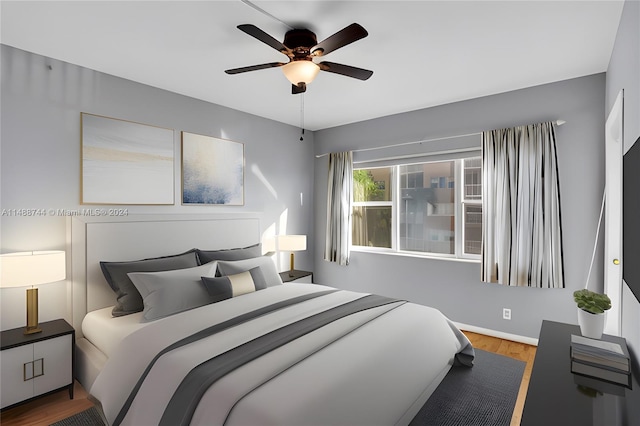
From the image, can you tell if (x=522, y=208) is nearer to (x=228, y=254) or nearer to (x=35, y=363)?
(x=228, y=254)

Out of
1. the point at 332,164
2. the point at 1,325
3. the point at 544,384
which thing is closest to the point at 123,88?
the point at 1,325

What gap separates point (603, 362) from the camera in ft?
5.34

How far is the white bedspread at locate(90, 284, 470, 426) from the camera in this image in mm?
1505

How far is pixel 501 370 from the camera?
295 cm

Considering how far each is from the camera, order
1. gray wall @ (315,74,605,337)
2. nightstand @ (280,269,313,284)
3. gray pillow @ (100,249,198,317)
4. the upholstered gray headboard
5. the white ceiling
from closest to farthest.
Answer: the white ceiling
gray pillow @ (100,249,198,317)
the upholstered gray headboard
gray wall @ (315,74,605,337)
nightstand @ (280,269,313,284)

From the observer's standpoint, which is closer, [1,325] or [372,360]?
[372,360]

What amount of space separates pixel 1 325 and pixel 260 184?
9.12ft

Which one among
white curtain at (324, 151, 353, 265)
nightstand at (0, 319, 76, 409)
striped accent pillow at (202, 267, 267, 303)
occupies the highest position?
white curtain at (324, 151, 353, 265)

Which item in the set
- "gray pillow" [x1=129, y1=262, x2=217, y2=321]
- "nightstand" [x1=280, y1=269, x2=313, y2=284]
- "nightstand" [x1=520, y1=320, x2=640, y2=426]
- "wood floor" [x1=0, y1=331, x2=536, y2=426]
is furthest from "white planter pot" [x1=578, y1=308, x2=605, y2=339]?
"nightstand" [x1=280, y1=269, x2=313, y2=284]

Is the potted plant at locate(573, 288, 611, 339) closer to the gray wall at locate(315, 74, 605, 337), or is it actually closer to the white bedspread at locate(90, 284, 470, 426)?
the white bedspread at locate(90, 284, 470, 426)

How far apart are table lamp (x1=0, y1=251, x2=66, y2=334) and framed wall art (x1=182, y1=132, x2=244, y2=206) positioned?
137cm

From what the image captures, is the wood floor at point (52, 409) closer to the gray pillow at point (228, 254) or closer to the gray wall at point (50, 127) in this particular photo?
the gray wall at point (50, 127)

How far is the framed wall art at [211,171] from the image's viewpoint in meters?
3.67

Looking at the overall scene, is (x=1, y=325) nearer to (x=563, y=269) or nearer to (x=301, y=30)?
(x=301, y=30)
